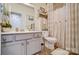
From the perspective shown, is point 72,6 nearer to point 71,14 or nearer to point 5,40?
point 71,14

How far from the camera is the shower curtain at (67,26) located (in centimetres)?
145

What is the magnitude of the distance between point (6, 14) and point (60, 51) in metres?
0.73

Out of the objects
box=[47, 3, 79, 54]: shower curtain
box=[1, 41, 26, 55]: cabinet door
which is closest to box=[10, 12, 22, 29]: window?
box=[1, 41, 26, 55]: cabinet door

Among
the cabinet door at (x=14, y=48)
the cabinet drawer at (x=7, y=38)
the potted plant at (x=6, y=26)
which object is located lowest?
the cabinet door at (x=14, y=48)

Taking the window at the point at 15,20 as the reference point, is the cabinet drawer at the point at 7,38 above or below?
below

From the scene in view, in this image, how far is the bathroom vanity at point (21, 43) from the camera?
4.70 feet

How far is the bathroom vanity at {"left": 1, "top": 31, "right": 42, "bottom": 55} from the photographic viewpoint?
143 cm

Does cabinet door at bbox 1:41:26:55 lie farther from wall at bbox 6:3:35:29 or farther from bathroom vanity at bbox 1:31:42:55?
wall at bbox 6:3:35:29

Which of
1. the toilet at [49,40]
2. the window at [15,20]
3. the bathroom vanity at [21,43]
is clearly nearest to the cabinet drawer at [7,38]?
the bathroom vanity at [21,43]

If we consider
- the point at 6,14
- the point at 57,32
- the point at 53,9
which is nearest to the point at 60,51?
the point at 57,32

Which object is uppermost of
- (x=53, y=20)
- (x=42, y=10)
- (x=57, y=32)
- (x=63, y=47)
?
(x=42, y=10)

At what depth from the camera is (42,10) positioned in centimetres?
147

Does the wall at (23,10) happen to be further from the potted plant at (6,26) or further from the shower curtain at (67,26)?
the shower curtain at (67,26)

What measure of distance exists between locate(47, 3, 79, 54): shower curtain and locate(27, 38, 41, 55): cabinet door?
0.18 metres
